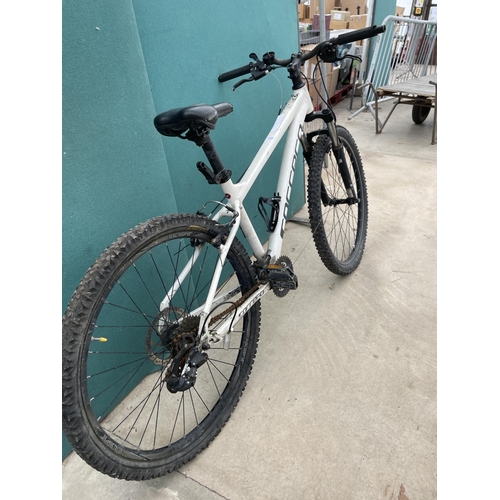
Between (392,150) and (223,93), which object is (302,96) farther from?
(392,150)

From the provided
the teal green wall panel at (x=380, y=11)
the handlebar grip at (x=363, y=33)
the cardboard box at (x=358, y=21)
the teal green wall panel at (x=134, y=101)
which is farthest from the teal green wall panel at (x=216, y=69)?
the cardboard box at (x=358, y=21)

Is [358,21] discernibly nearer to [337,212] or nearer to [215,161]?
[337,212]

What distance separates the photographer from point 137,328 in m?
1.42

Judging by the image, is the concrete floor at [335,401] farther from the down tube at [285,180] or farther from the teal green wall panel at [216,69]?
the teal green wall panel at [216,69]

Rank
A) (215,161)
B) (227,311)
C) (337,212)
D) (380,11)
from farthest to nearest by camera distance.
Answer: (380,11) → (337,212) → (227,311) → (215,161)

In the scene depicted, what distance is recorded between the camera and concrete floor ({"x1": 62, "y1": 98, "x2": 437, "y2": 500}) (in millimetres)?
1188

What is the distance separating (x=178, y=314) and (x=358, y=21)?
19.4 feet

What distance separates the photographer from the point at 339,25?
18.1 ft

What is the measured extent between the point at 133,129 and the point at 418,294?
5.28ft

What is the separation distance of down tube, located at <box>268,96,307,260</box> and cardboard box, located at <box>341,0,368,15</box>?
5.42 meters

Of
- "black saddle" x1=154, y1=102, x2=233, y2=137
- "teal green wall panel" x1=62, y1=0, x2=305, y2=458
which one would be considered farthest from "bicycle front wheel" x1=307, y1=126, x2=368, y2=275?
"black saddle" x1=154, y1=102, x2=233, y2=137

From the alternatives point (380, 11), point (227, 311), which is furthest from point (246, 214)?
point (380, 11)

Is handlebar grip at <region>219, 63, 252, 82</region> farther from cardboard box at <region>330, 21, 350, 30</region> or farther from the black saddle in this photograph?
cardboard box at <region>330, 21, 350, 30</region>

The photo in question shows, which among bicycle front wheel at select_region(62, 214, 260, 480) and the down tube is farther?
the down tube
